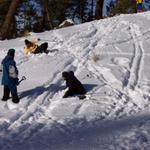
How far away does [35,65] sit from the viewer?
60.2 ft

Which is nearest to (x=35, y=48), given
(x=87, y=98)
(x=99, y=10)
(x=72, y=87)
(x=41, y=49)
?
(x=41, y=49)

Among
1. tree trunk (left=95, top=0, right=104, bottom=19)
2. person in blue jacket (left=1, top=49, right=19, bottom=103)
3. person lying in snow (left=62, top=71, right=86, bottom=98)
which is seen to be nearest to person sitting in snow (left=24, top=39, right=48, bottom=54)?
person lying in snow (left=62, top=71, right=86, bottom=98)

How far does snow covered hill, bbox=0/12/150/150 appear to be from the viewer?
1009 cm

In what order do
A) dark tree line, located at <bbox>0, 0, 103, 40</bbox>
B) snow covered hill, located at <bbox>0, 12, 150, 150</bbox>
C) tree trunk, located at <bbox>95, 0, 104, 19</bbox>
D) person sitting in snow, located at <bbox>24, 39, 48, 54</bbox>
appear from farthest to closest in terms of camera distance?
dark tree line, located at <bbox>0, 0, 103, 40</bbox>, tree trunk, located at <bbox>95, 0, 104, 19</bbox>, person sitting in snow, located at <bbox>24, 39, 48, 54</bbox>, snow covered hill, located at <bbox>0, 12, 150, 150</bbox>

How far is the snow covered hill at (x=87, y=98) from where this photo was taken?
1009 centimetres

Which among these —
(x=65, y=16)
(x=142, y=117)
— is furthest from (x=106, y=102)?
(x=65, y=16)

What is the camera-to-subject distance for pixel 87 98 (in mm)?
13656

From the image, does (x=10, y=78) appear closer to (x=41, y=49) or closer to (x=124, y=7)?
(x=41, y=49)

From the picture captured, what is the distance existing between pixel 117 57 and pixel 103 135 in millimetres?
8890

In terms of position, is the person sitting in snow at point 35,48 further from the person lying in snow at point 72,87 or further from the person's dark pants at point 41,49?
the person lying in snow at point 72,87

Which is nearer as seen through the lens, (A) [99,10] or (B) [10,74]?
(B) [10,74]

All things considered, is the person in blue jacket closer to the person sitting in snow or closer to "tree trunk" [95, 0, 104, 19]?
the person sitting in snow

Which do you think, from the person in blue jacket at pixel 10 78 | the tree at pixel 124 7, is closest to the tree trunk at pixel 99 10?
the tree at pixel 124 7

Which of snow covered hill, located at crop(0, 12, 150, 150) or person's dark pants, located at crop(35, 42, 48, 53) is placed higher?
person's dark pants, located at crop(35, 42, 48, 53)
